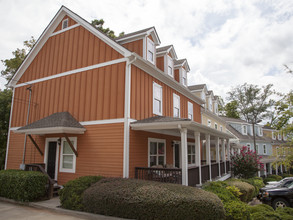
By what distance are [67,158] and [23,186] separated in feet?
8.67

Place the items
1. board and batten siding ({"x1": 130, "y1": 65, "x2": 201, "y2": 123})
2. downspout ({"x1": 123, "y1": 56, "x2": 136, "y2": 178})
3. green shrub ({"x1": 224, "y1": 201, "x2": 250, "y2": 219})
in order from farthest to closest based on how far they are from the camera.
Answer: board and batten siding ({"x1": 130, "y1": 65, "x2": 201, "y2": 123}) → downspout ({"x1": 123, "y1": 56, "x2": 136, "y2": 178}) → green shrub ({"x1": 224, "y1": 201, "x2": 250, "y2": 219})

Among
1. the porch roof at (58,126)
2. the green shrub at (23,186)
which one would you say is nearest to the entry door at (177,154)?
the porch roof at (58,126)

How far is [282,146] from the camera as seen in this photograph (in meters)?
7.64

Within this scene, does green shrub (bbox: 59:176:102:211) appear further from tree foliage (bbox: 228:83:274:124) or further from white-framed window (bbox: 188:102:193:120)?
tree foliage (bbox: 228:83:274:124)

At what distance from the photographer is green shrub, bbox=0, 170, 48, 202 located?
8711mm

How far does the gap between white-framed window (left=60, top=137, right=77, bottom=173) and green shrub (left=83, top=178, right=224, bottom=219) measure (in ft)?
11.8

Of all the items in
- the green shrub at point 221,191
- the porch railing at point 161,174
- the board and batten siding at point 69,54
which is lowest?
the green shrub at point 221,191

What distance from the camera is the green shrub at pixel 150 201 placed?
599 cm

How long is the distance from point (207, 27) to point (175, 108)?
686 cm

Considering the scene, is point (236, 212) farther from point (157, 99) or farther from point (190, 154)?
point (190, 154)

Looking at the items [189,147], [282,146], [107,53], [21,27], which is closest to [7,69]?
[21,27]

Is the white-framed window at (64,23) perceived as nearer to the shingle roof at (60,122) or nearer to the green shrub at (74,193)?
the shingle roof at (60,122)

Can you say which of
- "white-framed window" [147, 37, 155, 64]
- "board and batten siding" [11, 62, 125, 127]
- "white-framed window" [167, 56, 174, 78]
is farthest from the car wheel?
"white-framed window" [147, 37, 155, 64]

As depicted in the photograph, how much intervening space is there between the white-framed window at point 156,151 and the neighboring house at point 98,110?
0.05 metres
